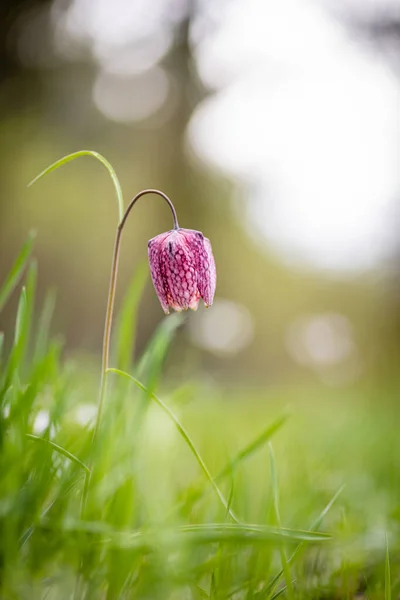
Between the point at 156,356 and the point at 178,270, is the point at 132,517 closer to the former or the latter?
the point at 156,356

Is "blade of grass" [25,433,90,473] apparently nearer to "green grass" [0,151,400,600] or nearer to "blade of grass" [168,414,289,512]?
"green grass" [0,151,400,600]

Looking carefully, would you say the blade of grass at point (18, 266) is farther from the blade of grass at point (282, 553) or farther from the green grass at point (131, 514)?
the blade of grass at point (282, 553)

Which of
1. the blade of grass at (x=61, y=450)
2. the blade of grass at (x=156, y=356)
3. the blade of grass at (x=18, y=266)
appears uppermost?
the blade of grass at (x=18, y=266)

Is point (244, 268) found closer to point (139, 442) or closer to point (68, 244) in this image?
point (68, 244)

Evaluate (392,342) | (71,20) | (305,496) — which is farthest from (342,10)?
(305,496)

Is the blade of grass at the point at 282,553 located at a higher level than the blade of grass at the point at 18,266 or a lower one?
lower

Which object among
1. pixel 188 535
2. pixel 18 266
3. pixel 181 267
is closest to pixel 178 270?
pixel 181 267

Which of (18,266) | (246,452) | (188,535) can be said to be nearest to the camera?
(188,535)

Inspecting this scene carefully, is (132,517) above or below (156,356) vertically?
below

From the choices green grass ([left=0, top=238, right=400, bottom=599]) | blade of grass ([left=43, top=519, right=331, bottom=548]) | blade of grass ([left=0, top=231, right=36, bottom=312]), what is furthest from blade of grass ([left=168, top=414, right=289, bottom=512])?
blade of grass ([left=0, top=231, right=36, bottom=312])

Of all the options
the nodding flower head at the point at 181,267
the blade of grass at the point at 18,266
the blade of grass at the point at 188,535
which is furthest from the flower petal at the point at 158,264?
the blade of grass at the point at 188,535
